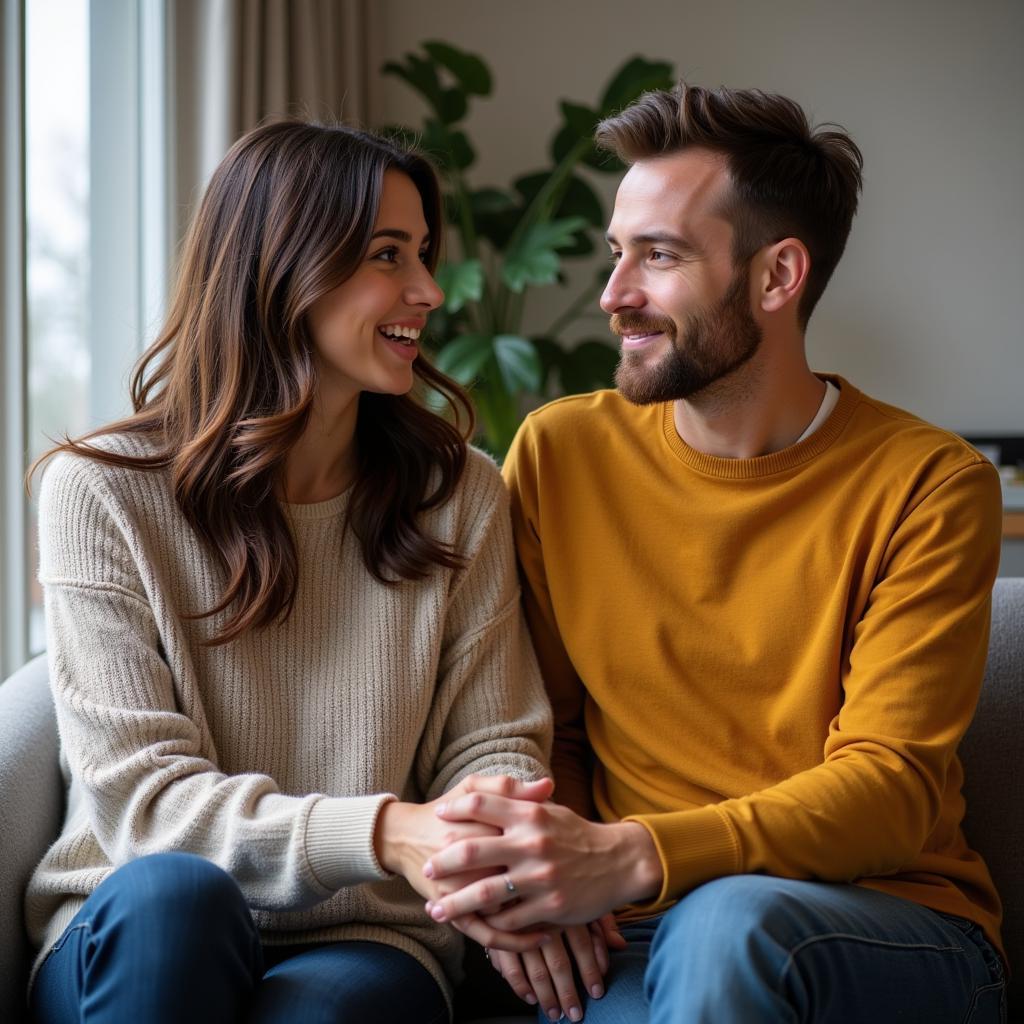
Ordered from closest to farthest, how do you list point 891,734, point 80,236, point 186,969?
point 186,969, point 891,734, point 80,236

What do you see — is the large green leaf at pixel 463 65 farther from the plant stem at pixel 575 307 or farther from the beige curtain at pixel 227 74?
the plant stem at pixel 575 307

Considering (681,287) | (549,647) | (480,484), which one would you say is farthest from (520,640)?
(681,287)

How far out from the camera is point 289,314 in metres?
1.58

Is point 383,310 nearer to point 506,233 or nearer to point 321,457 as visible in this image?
point 321,457

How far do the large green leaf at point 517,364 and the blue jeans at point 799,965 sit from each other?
206 centimetres

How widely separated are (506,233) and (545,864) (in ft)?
9.15

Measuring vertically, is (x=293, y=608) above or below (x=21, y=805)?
above

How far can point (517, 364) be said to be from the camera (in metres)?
3.35

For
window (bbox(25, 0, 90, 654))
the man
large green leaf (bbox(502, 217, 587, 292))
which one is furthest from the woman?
large green leaf (bbox(502, 217, 587, 292))

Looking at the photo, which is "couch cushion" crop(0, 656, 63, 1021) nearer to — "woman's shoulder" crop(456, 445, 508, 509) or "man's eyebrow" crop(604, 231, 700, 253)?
"woman's shoulder" crop(456, 445, 508, 509)

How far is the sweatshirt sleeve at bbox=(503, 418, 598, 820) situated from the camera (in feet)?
5.69

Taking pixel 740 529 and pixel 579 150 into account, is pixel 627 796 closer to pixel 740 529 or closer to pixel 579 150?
pixel 740 529

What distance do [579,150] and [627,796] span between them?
2398 mm

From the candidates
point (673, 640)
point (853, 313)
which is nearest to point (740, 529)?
point (673, 640)
